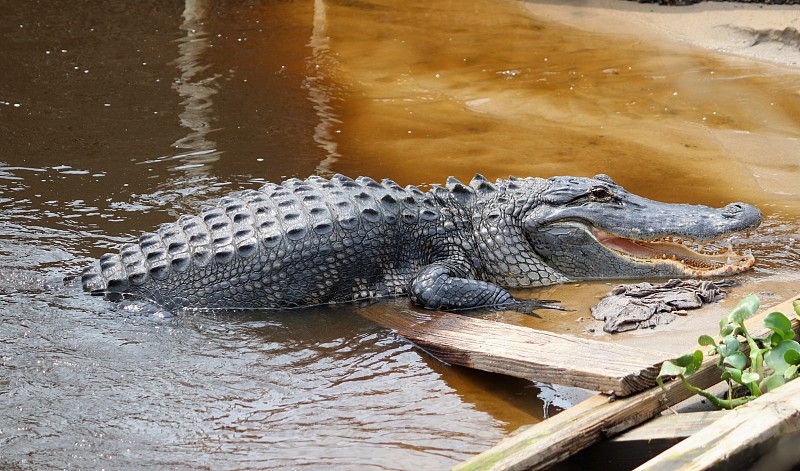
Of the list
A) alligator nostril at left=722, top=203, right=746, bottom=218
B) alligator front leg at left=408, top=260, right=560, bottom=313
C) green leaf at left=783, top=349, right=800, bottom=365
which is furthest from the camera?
alligator nostril at left=722, top=203, right=746, bottom=218

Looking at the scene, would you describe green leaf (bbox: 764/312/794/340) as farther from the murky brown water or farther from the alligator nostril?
the alligator nostril

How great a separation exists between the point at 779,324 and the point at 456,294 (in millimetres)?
2202

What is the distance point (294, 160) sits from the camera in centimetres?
768

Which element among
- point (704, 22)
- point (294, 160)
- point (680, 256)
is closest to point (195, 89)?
point (294, 160)

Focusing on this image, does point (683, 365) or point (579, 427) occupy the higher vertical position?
point (683, 365)

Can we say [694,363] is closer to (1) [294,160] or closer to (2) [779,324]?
(2) [779,324]

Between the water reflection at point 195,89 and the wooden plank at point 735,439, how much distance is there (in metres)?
5.37

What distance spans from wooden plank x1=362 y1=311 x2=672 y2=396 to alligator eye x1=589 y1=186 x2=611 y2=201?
133cm

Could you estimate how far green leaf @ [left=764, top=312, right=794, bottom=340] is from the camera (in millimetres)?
3588

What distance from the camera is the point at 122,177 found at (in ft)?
23.7

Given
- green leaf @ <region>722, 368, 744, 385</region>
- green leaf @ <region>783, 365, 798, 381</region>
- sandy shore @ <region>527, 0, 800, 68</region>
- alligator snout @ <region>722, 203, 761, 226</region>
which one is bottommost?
alligator snout @ <region>722, 203, 761, 226</region>

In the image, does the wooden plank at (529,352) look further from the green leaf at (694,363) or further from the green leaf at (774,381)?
the green leaf at (774,381)

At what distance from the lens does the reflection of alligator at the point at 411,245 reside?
5.30 meters

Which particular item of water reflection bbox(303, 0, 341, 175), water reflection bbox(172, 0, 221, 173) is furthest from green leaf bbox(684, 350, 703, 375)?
water reflection bbox(172, 0, 221, 173)
